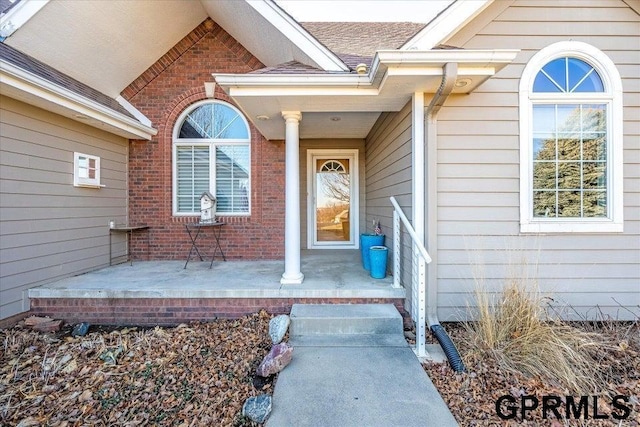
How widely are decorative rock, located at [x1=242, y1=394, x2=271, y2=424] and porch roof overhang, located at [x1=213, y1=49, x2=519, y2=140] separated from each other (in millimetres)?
2830

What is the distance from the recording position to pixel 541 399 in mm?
2230

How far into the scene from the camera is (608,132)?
3.39 metres

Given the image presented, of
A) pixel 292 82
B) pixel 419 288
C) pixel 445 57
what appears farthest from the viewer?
pixel 292 82

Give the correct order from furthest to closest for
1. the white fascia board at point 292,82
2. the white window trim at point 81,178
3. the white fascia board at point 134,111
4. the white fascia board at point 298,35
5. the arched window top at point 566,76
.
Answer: the white fascia board at point 134,111 < the white window trim at point 81,178 < the white fascia board at point 298,35 < the arched window top at point 566,76 < the white fascia board at point 292,82

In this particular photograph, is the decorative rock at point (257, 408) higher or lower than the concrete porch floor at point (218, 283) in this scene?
lower

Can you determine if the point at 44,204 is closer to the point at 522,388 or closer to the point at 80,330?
the point at 80,330

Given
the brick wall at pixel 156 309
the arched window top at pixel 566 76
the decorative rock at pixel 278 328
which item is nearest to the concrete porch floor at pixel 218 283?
the brick wall at pixel 156 309

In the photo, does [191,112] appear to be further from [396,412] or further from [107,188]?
[396,412]

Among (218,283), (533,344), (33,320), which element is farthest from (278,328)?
(33,320)

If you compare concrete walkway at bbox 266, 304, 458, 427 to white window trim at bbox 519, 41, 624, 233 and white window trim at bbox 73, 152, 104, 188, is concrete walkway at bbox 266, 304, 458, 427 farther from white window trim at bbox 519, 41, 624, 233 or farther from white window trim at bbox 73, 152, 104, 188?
white window trim at bbox 73, 152, 104, 188

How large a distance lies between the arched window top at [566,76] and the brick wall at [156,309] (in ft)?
12.3

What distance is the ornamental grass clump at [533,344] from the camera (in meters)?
2.41

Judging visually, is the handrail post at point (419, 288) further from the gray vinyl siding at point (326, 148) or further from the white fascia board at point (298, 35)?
the gray vinyl siding at point (326, 148)

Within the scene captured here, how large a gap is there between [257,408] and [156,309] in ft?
6.97
